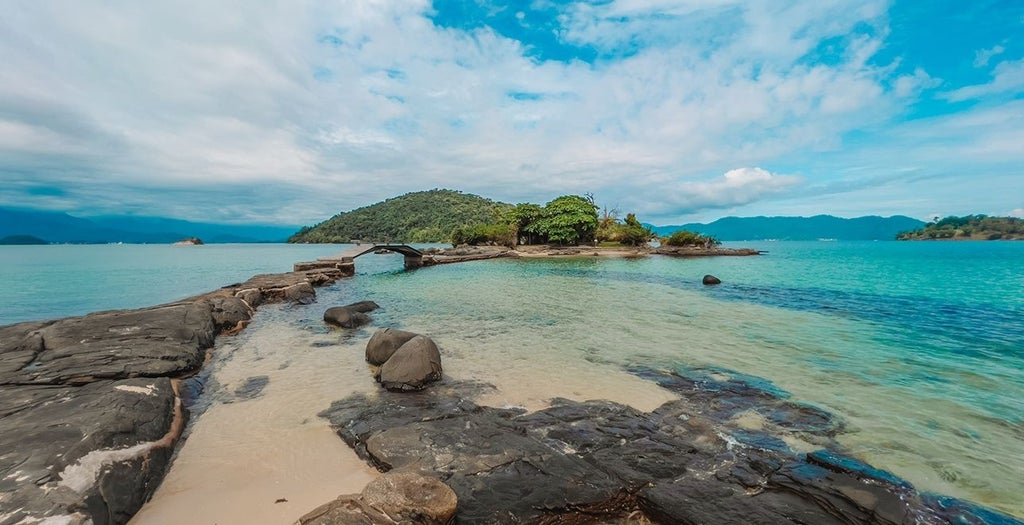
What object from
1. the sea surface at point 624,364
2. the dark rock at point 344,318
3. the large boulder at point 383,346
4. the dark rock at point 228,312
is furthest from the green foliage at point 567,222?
the large boulder at point 383,346

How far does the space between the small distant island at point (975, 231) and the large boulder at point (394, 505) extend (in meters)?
220

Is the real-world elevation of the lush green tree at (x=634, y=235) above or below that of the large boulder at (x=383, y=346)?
above

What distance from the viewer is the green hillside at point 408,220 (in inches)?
5399

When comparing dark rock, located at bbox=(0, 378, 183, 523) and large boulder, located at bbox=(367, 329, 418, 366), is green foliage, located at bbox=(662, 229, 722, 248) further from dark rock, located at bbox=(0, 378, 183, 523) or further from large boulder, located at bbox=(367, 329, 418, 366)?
dark rock, located at bbox=(0, 378, 183, 523)

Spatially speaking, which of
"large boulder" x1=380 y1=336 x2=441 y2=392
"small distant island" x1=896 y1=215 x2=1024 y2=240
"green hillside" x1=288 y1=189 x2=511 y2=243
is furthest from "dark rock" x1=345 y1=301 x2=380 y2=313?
"small distant island" x1=896 y1=215 x2=1024 y2=240

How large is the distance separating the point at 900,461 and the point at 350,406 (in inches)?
373

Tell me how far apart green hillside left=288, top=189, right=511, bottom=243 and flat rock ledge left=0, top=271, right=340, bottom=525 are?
114786mm

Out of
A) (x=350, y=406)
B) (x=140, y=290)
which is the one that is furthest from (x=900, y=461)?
(x=140, y=290)

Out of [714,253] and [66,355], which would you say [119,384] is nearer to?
[66,355]

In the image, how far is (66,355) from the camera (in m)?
8.99

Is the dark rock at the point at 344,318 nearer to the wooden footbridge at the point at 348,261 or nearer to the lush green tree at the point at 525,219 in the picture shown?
the wooden footbridge at the point at 348,261

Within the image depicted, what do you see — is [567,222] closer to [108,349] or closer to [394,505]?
[108,349]

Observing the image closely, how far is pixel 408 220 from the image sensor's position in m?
151

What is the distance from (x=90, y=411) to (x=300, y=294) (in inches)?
722
